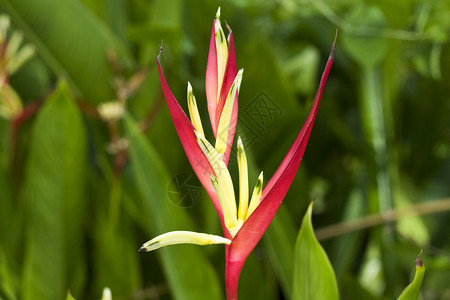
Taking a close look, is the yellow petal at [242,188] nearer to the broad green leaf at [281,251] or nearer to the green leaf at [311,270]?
the green leaf at [311,270]

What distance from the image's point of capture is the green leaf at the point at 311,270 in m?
0.28

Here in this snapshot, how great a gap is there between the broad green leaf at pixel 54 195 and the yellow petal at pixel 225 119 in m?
0.36

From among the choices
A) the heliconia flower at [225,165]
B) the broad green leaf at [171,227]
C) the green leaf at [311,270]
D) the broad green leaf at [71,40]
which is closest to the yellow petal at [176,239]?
the heliconia flower at [225,165]

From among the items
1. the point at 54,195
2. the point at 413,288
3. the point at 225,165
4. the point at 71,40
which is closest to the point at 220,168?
the point at 225,165

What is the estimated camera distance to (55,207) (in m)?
0.54

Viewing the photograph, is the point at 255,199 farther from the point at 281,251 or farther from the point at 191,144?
the point at 281,251

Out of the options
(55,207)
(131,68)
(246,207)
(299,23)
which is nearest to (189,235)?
(246,207)

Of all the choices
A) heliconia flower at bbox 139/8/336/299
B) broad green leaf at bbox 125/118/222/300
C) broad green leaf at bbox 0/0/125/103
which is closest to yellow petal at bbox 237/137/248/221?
heliconia flower at bbox 139/8/336/299

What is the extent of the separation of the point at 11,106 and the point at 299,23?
15.7 inches

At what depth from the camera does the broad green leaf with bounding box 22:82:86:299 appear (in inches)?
20.5

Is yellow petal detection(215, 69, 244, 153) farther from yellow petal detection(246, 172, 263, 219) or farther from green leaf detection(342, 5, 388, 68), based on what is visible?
green leaf detection(342, 5, 388, 68)

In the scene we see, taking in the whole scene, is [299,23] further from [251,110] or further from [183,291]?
[251,110]

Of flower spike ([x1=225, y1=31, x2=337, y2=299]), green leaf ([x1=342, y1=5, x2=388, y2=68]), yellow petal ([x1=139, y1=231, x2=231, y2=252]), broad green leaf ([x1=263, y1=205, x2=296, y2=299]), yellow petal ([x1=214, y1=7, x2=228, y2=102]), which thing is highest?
yellow petal ([x1=214, y1=7, x2=228, y2=102])

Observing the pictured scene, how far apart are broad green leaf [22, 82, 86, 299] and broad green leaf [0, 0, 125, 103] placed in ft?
0.44
